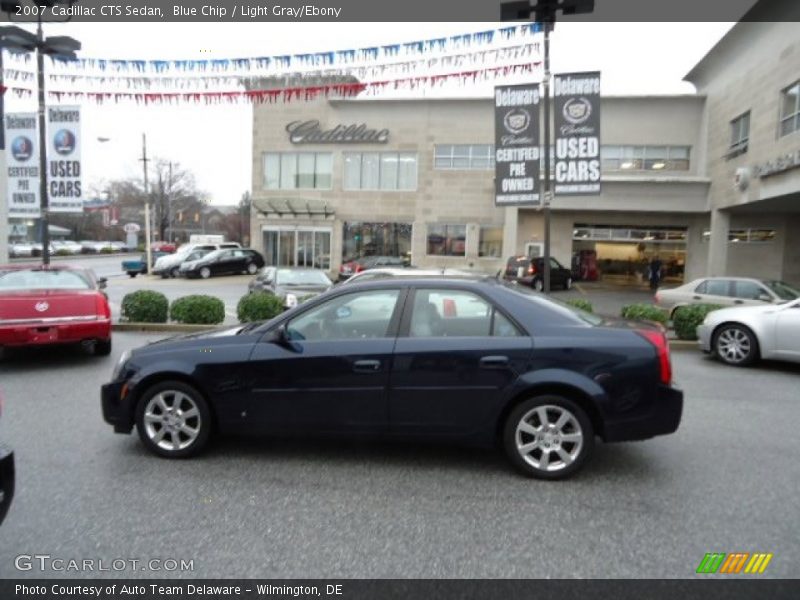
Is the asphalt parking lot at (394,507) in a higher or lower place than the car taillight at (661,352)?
lower

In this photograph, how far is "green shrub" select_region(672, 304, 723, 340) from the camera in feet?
32.1

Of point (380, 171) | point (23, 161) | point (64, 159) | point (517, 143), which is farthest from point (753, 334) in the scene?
point (380, 171)

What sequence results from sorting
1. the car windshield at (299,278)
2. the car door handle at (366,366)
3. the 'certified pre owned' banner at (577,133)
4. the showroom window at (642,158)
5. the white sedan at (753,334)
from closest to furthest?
the car door handle at (366,366) < the white sedan at (753,334) < the 'certified pre owned' banner at (577,133) < the car windshield at (299,278) < the showroom window at (642,158)

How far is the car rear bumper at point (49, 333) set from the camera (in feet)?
24.0

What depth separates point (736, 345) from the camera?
8.34m

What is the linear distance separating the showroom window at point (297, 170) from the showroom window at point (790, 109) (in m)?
20.3

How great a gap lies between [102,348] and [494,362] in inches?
265

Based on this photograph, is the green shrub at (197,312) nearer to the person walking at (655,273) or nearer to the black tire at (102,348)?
the black tire at (102,348)

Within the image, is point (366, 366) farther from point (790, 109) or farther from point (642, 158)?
point (642, 158)

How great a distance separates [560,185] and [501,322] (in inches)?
296

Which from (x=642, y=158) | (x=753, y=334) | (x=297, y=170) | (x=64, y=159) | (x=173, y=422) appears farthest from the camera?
(x=297, y=170)

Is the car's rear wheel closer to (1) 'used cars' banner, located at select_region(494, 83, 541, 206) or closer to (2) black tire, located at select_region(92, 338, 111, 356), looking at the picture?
(1) 'used cars' banner, located at select_region(494, 83, 541, 206)

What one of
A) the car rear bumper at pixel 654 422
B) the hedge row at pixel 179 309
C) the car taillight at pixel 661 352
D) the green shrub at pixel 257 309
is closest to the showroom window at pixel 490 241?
the hedge row at pixel 179 309

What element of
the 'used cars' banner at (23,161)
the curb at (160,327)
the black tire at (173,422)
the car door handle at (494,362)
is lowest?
the curb at (160,327)
